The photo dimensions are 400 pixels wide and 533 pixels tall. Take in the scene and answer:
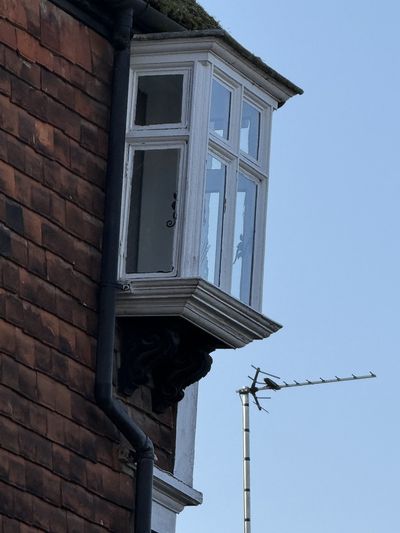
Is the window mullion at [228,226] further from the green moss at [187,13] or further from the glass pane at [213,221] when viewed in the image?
the green moss at [187,13]

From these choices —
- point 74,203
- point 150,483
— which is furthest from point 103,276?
point 150,483

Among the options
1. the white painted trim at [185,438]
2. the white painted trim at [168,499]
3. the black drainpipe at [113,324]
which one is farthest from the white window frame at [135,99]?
the white painted trim at [168,499]

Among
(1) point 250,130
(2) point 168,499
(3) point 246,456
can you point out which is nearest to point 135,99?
(1) point 250,130

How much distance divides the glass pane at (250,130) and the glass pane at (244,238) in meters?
0.19

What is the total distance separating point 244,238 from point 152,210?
0.57 m

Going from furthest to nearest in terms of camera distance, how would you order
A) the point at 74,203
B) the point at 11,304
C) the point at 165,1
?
1. the point at 165,1
2. the point at 74,203
3. the point at 11,304

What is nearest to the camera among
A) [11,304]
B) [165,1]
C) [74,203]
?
[11,304]

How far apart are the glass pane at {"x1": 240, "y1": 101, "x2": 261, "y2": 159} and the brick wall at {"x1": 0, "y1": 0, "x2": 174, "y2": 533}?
0.90 m

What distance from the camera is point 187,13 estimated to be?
12.7m

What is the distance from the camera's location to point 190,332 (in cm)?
1191

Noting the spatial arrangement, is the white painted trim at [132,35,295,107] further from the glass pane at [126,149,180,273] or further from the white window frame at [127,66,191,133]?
the glass pane at [126,149,180,273]

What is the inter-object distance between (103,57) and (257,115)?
3.49 ft

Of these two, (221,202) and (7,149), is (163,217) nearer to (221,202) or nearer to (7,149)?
(221,202)

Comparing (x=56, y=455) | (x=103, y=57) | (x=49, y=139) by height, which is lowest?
(x=56, y=455)
